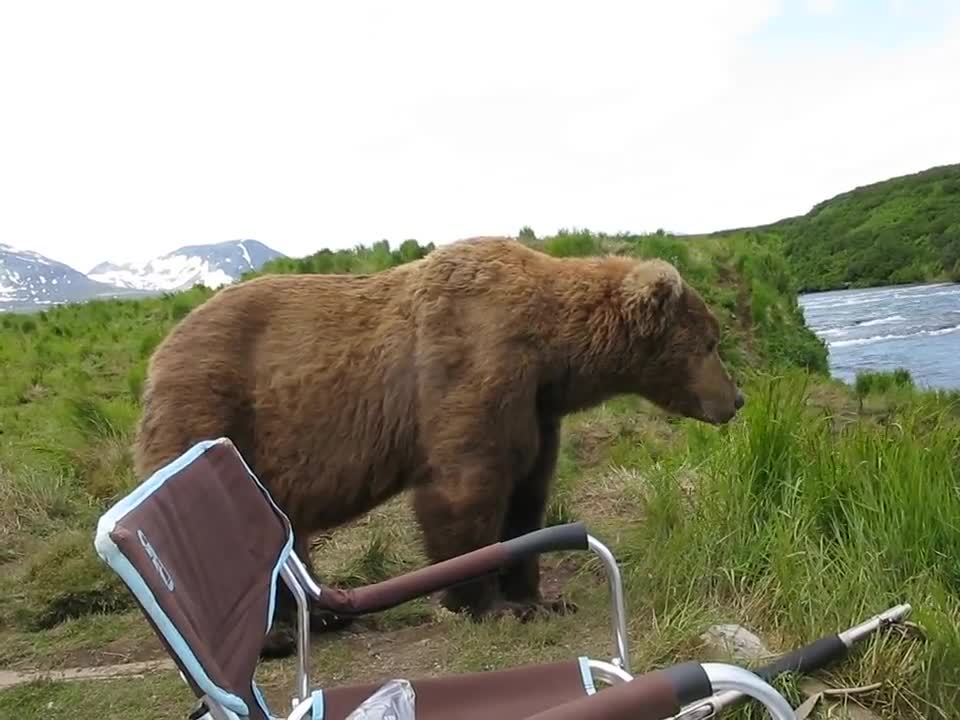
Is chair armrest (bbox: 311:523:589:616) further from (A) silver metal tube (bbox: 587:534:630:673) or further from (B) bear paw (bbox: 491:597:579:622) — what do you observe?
(B) bear paw (bbox: 491:597:579:622)

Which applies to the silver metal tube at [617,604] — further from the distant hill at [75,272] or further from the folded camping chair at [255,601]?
the distant hill at [75,272]

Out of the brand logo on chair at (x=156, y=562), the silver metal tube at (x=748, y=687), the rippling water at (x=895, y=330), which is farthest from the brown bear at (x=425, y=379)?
the rippling water at (x=895, y=330)

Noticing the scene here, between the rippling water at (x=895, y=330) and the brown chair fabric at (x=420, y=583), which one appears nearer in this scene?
the brown chair fabric at (x=420, y=583)

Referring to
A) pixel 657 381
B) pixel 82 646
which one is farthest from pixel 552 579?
pixel 82 646

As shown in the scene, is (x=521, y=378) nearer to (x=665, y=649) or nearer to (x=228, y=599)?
(x=665, y=649)

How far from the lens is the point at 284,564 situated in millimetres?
2480

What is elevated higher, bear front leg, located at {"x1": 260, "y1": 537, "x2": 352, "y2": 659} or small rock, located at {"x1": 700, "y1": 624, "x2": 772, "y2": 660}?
small rock, located at {"x1": 700, "y1": 624, "x2": 772, "y2": 660}

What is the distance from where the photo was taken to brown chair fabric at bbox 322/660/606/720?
2393 mm

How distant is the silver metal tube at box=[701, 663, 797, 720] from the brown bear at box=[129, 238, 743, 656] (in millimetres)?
2593

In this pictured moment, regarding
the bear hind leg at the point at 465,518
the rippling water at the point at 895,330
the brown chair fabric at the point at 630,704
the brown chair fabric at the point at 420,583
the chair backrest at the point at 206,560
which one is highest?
the chair backrest at the point at 206,560

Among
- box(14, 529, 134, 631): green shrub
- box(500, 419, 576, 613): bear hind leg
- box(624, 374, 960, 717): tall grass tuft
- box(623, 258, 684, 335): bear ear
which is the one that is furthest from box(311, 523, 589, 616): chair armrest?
box(14, 529, 134, 631): green shrub

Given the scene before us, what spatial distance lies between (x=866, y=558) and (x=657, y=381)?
1.38 metres

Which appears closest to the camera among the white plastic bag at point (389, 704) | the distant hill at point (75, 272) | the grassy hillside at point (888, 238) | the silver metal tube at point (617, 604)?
the white plastic bag at point (389, 704)

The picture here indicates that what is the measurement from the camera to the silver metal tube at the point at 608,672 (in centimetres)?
247
